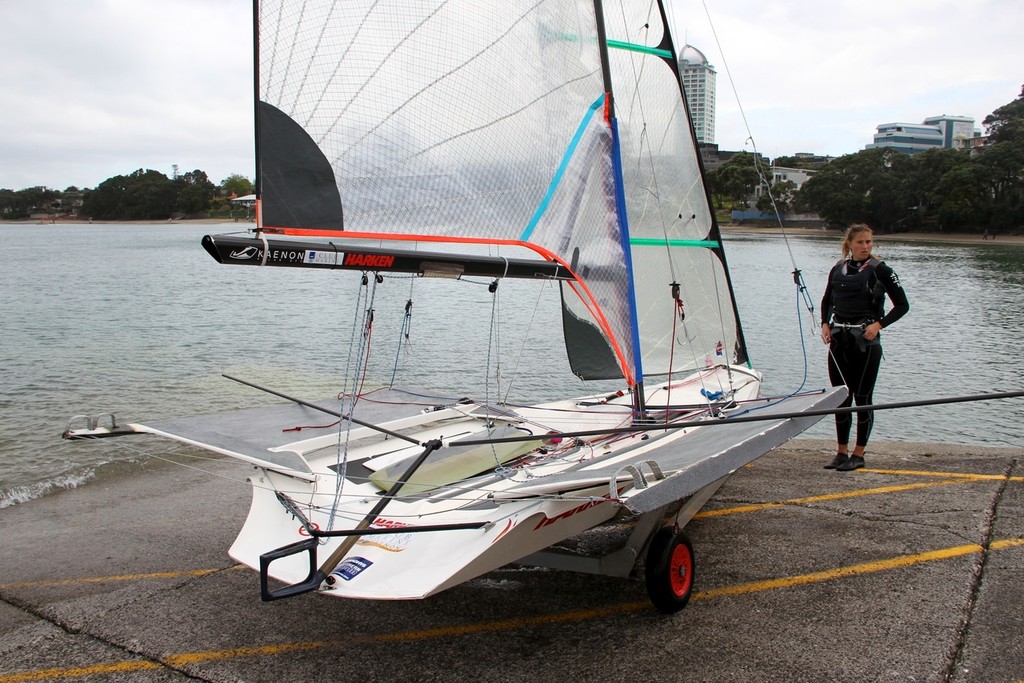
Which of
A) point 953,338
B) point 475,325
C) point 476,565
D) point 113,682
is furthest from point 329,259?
point 953,338

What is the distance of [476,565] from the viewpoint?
350 cm

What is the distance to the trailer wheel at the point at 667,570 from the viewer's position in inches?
164

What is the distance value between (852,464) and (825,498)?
3.07 feet

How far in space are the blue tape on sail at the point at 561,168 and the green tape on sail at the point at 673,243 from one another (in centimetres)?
145

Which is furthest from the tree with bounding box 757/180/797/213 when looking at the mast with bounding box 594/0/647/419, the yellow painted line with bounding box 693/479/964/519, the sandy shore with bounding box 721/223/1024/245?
the mast with bounding box 594/0/647/419

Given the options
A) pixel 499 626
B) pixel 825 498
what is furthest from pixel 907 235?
pixel 499 626

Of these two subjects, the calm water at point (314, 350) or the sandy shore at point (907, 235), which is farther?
the sandy shore at point (907, 235)

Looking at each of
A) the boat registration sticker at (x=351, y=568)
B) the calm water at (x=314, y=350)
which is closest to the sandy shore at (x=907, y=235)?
the calm water at (x=314, y=350)

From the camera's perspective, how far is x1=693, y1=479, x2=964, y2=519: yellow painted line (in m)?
5.93

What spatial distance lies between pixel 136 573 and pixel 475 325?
51.8 ft

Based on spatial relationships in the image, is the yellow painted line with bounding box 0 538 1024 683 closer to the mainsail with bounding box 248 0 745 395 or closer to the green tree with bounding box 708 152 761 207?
the mainsail with bounding box 248 0 745 395

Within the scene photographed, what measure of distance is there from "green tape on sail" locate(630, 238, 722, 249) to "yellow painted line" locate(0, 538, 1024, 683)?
3103 mm

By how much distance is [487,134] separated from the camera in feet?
17.1

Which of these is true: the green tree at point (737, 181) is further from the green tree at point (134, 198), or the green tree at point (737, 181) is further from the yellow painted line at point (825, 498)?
the yellow painted line at point (825, 498)
